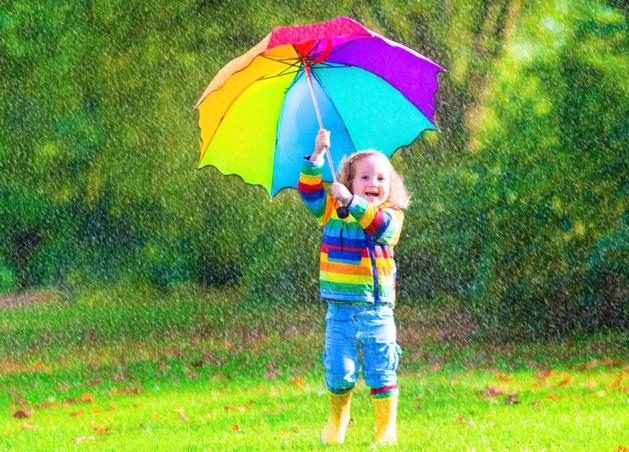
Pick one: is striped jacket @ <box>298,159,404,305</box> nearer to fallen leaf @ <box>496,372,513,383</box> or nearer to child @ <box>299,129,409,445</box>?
child @ <box>299,129,409,445</box>

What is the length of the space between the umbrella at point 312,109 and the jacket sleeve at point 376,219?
0.60 meters

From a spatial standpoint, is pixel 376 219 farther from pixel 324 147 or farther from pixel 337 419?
pixel 337 419

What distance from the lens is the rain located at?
7.66 meters

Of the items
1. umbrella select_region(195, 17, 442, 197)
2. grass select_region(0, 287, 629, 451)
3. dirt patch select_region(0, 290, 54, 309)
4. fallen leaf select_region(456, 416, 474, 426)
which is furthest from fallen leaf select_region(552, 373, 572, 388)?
dirt patch select_region(0, 290, 54, 309)

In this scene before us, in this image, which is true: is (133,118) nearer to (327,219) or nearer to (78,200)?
(78,200)

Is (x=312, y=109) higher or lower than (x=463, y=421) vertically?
higher

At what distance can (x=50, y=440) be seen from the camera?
6836 mm

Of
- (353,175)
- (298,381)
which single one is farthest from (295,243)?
(353,175)

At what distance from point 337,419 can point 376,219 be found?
127 cm

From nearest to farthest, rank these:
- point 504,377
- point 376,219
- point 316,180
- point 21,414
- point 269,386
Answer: point 376,219, point 316,180, point 21,414, point 504,377, point 269,386

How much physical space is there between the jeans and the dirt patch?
16811 millimetres

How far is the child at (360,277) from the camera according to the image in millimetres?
5309

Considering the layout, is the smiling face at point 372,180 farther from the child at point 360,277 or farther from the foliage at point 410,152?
the foliage at point 410,152

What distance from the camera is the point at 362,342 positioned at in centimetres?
535
